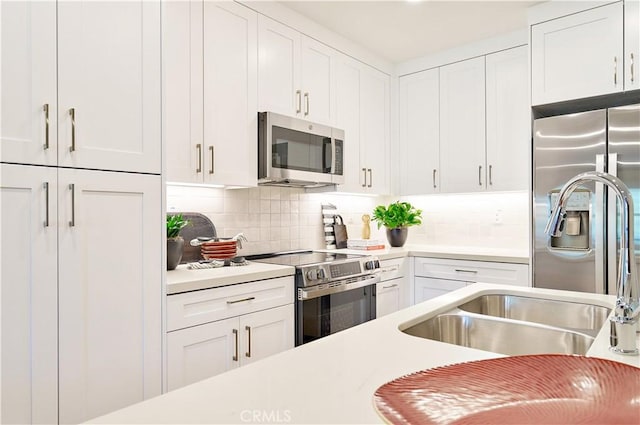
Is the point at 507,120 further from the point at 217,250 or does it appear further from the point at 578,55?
the point at 217,250

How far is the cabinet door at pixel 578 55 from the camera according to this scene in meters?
2.64

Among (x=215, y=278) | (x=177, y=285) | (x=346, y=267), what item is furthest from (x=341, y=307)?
(x=177, y=285)

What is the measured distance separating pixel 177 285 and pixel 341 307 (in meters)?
1.18

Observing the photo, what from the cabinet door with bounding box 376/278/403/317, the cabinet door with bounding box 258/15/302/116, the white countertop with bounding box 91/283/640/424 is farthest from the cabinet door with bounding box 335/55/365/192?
the white countertop with bounding box 91/283/640/424

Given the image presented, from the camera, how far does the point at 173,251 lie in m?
2.22

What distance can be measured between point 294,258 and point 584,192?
187 cm

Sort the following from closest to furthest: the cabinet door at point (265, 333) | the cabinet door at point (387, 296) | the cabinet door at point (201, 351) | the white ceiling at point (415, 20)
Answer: the cabinet door at point (201, 351), the cabinet door at point (265, 333), the white ceiling at point (415, 20), the cabinet door at point (387, 296)

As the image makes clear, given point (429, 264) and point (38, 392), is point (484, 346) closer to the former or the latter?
point (38, 392)

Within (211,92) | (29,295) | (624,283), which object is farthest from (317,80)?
A: (624,283)

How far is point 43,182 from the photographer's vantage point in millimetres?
1483

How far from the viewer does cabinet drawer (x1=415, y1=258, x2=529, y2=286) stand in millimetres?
2980

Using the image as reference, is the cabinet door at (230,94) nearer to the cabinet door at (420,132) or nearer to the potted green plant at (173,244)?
the potted green plant at (173,244)

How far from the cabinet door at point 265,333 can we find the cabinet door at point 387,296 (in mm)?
950

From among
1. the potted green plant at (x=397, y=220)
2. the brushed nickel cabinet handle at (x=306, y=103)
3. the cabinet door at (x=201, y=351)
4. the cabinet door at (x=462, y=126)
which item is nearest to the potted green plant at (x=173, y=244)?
the cabinet door at (x=201, y=351)
